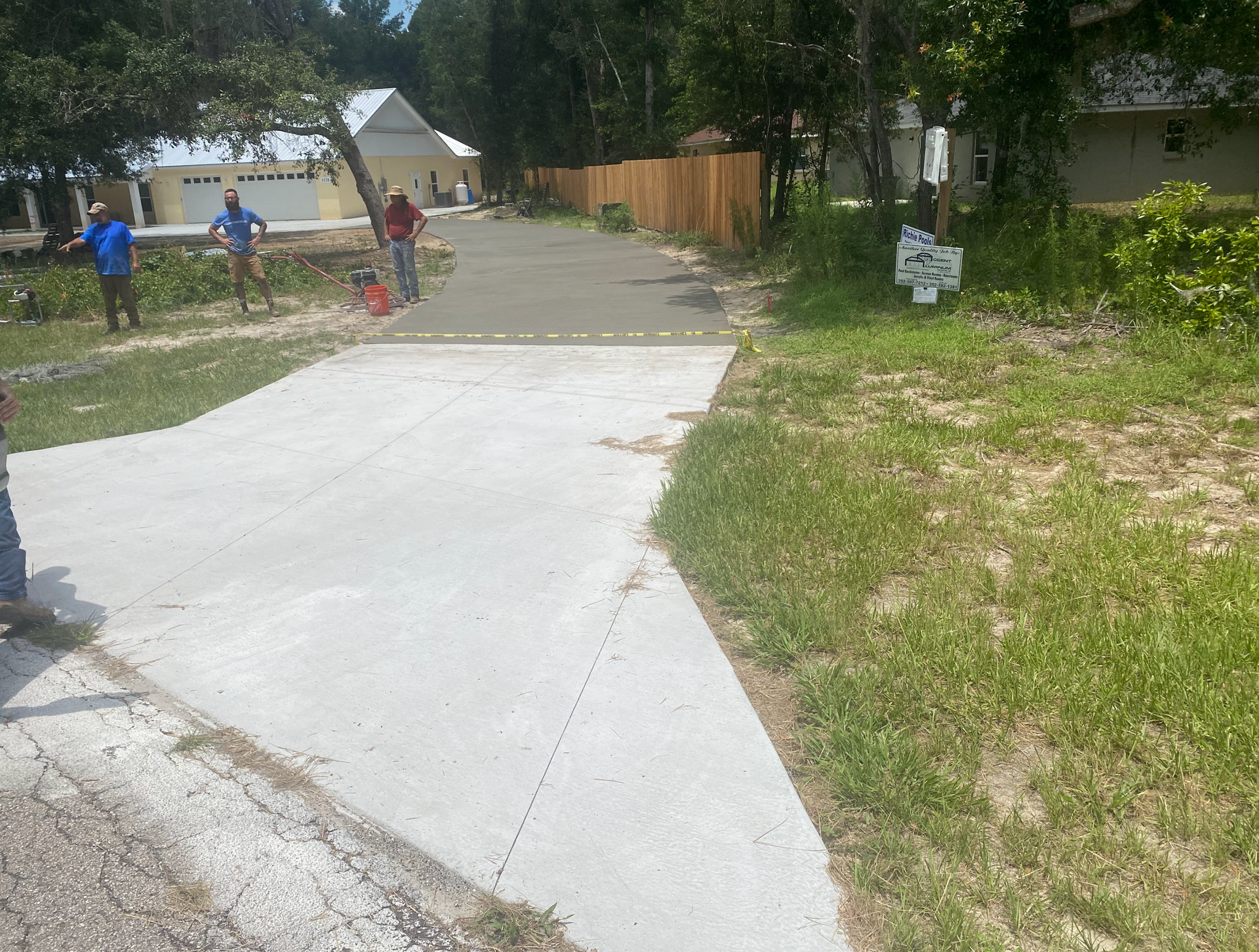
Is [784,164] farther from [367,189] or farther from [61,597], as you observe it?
[61,597]

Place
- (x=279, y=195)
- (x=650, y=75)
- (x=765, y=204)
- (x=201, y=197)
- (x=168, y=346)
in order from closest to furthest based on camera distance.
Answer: (x=168, y=346), (x=765, y=204), (x=650, y=75), (x=279, y=195), (x=201, y=197)

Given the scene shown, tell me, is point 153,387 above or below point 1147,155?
below

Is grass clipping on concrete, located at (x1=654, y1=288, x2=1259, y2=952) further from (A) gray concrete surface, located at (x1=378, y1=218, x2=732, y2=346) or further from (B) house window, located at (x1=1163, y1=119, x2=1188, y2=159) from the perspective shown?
(B) house window, located at (x1=1163, y1=119, x2=1188, y2=159)

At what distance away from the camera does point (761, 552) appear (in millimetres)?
4758

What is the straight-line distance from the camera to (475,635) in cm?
422

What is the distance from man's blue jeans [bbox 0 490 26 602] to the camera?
432 cm

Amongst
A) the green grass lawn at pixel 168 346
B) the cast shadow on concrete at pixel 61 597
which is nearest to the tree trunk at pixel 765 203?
the green grass lawn at pixel 168 346

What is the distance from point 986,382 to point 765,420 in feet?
6.66

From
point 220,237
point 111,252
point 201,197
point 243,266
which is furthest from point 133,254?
point 201,197

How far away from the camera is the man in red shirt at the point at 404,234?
1345cm

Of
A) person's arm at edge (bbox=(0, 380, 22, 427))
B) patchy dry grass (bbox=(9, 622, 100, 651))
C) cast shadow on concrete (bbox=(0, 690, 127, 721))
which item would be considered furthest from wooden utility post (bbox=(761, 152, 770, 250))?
cast shadow on concrete (bbox=(0, 690, 127, 721))

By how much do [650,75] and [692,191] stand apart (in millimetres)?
13502

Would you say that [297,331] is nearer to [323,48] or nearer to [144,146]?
[323,48]

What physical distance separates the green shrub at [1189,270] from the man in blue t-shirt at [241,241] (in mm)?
10613
